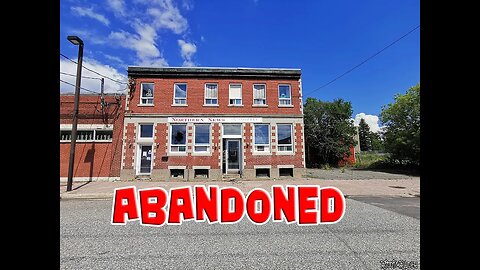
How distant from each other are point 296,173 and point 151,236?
1342 cm

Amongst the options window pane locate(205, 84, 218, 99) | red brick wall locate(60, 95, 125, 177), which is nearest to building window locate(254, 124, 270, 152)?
window pane locate(205, 84, 218, 99)

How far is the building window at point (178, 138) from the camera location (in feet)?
55.8

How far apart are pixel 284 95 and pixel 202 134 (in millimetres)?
6781

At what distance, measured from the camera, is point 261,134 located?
17625 mm

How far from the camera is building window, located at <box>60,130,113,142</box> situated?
16109 mm

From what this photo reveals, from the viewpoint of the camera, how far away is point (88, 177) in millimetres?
15828

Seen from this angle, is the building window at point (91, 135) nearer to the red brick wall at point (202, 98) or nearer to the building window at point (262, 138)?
the red brick wall at point (202, 98)

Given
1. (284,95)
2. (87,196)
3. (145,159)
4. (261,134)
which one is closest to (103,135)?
(145,159)

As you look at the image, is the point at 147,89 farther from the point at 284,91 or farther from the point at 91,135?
the point at 284,91

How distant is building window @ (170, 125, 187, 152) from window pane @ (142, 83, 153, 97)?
3001 mm

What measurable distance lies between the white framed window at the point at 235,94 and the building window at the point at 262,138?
7.81ft
